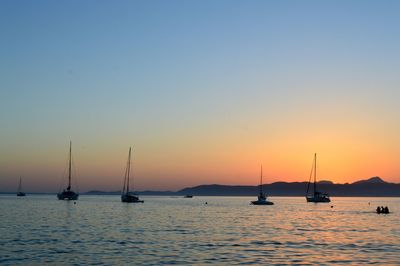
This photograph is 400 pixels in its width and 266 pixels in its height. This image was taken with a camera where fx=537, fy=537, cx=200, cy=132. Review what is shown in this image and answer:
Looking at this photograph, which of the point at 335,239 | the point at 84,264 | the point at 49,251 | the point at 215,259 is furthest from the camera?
the point at 335,239

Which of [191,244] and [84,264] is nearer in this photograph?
[84,264]

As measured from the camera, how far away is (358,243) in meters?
60.7

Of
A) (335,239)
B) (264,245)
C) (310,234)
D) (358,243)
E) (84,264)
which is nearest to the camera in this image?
(84,264)

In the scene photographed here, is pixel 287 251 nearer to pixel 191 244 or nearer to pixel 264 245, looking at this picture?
pixel 264 245

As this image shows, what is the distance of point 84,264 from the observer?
42.5 m

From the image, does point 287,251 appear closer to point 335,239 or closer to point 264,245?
point 264,245

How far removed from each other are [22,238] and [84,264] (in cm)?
2254

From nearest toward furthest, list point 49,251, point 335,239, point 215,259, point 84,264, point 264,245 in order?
A: point 84,264 → point 215,259 → point 49,251 → point 264,245 → point 335,239

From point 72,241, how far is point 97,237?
505 centimetres

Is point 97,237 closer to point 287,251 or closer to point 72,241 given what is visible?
point 72,241

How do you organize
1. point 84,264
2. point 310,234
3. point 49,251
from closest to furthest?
point 84,264, point 49,251, point 310,234

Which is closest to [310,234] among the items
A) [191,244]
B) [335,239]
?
[335,239]

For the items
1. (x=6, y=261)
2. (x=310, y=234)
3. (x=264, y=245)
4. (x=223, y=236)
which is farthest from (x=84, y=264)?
(x=310, y=234)

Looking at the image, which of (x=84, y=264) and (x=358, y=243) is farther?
(x=358, y=243)
